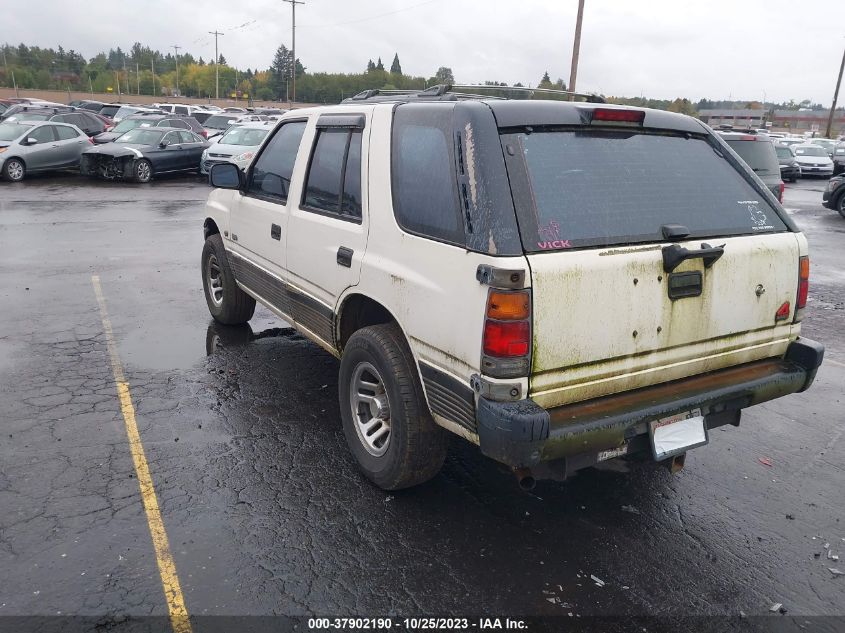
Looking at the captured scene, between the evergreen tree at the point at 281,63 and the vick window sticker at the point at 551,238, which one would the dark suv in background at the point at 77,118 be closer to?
the vick window sticker at the point at 551,238

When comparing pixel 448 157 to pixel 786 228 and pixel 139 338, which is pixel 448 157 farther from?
pixel 139 338

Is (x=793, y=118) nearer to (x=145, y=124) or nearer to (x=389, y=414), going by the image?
(x=145, y=124)

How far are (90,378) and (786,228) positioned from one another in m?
4.94

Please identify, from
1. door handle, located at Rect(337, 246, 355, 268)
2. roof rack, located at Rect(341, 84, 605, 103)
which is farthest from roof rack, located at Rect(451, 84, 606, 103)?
door handle, located at Rect(337, 246, 355, 268)

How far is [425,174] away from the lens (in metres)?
3.36

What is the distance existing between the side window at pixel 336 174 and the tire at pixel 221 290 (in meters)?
2.07

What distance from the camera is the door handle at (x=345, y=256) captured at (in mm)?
3836

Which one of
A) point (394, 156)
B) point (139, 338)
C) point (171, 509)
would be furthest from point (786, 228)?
point (139, 338)

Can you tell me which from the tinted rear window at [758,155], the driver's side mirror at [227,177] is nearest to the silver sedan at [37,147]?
the driver's side mirror at [227,177]

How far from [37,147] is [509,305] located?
1966 centimetres

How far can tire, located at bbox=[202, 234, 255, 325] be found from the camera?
20.6ft

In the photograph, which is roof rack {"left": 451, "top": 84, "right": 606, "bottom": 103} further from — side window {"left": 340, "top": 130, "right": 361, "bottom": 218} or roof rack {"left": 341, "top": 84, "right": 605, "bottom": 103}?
side window {"left": 340, "top": 130, "right": 361, "bottom": 218}

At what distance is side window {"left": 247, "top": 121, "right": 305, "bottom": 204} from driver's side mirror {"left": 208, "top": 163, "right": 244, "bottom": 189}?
10cm

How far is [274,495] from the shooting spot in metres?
3.78
